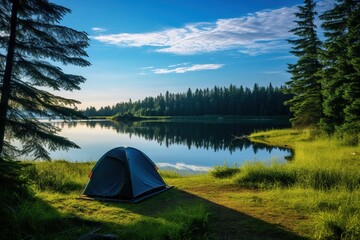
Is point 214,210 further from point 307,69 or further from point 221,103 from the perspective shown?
point 221,103

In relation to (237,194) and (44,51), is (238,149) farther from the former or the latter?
(44,51)

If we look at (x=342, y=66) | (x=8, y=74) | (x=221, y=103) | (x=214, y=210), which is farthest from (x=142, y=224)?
(x=221, y=103)

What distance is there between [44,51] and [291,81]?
24956mm

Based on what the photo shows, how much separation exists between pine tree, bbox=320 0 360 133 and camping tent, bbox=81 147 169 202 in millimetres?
14325

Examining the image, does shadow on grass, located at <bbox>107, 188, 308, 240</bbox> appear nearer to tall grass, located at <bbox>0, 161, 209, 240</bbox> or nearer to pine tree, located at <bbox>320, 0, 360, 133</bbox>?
tall grass, located at <bbox>0, 161, 209, 240</bbox>

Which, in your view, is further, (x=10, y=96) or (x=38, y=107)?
(x=38, y=107)

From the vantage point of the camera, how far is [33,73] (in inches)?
388

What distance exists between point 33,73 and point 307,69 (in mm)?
25132

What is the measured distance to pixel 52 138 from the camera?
974cm

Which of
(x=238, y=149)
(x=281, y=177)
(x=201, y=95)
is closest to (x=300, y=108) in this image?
(x=238, y=149)

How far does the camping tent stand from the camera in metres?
8.94

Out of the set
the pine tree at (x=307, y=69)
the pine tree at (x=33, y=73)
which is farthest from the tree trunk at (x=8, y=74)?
the pine tree at (x=307, y=69)

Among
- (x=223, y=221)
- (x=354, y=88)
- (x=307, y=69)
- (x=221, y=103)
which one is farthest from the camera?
(x=221, y=103)

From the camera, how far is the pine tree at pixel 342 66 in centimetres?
1839
